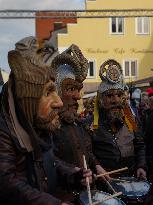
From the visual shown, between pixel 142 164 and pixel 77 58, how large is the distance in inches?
50.5

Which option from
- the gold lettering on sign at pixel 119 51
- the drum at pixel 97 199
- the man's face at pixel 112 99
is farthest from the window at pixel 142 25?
the drum at pixel 97 199

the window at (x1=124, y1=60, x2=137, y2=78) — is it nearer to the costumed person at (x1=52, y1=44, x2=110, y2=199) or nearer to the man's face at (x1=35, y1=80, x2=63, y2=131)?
the costumed person at (x1=52, y1=44, x2=110, y2=199)

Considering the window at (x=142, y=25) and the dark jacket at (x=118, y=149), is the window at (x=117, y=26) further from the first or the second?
the dark jacket at (x=118, y=149)

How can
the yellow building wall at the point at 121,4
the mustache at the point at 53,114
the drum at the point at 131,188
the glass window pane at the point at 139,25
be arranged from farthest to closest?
the glass window pane at the point at 139,25 → the yellow building wall at the point at 121,4 → the drum at the point at 131,188 → the mustache at the point at 53,114

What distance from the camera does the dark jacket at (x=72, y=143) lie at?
479 centimetres

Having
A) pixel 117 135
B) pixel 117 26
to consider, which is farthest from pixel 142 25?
pixel 117 135

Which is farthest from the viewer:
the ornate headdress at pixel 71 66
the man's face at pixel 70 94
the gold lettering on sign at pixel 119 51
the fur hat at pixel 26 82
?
the gold lettering on sign at pixel 119 51

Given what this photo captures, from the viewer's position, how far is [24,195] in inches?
116

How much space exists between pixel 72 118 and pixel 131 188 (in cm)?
79

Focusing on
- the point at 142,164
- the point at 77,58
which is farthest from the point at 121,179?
the point at 77,58

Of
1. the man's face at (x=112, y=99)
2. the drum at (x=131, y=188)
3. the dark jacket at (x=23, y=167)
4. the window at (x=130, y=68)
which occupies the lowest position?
the drum at (x=131, y=188)

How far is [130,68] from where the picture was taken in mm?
38969

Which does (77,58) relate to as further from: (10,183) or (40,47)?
(10,183)

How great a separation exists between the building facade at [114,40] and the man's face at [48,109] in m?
33.1
